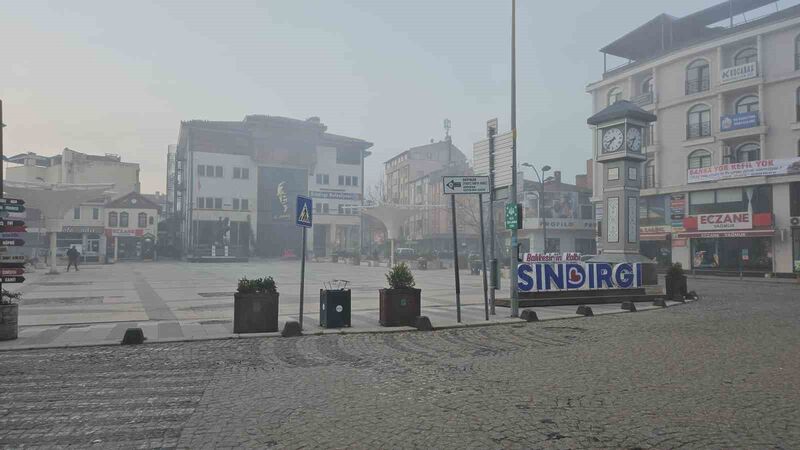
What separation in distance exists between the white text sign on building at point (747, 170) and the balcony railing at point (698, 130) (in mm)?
2932

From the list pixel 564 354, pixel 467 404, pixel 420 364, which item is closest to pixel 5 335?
pixel 420 364

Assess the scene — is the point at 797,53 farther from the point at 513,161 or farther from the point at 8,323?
the point at 8,323

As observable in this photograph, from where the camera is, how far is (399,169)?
3580 inches

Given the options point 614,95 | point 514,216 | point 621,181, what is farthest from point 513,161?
point 614,95

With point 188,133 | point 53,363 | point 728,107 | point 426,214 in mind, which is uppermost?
point 188,133

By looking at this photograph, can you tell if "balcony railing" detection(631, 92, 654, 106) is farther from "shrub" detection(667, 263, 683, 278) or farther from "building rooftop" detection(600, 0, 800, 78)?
"shrub" detection(667, 263, 683, 278)

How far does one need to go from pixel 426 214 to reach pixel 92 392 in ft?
241

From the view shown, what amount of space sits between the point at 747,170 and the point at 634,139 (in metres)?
20.8

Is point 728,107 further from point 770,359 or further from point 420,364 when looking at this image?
point 420,364

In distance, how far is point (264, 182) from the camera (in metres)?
72.6

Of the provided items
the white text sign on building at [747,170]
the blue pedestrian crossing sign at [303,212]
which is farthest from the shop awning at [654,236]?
the blue pedestrian crossing sign at [303,212]

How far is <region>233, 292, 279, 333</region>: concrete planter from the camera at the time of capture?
1040cm

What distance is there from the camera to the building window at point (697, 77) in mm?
39812

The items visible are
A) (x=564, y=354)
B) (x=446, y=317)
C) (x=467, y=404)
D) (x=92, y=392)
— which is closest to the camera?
(x=467, y=404)
